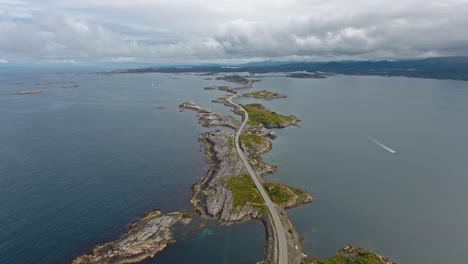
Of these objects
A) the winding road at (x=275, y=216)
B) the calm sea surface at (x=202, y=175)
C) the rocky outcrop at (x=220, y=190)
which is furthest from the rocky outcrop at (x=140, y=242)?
the winding road at (x=275, y=216)

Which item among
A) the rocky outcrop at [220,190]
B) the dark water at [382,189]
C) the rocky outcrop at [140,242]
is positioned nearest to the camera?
the rocky outcrop at [140,242]

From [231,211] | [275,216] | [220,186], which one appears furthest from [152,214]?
[275,216]

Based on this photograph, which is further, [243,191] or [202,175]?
[202,175]

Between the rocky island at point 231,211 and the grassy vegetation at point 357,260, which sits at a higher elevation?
the rocky island at point 231,211

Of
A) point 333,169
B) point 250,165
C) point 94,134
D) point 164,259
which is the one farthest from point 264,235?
point 94,134

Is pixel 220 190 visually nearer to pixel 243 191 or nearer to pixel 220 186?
pixel 220 186

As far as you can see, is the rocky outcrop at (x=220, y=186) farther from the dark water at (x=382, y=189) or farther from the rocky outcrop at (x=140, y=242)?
the dark water at (x=382, y=189)

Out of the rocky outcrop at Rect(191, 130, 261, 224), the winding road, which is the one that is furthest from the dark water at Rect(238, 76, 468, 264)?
the rocky outcrop at Rect(191, 130, 261, 224)
